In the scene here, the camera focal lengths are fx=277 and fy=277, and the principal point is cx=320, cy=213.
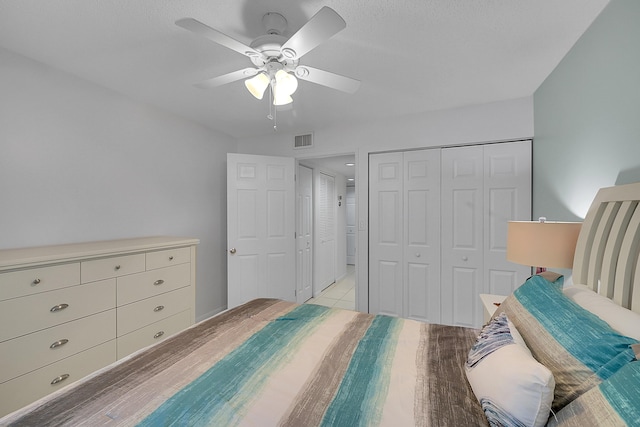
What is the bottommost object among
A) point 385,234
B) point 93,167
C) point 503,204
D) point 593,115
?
point 385,234

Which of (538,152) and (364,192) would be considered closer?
(538,152)

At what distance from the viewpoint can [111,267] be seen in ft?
6.12

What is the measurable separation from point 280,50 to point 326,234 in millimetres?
3556

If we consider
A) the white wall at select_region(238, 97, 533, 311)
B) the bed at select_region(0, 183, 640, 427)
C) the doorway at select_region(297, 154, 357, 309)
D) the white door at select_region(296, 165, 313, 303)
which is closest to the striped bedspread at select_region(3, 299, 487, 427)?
the bed at select_region(0, 183, 640, 427)

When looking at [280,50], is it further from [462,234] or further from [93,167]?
[462,234]

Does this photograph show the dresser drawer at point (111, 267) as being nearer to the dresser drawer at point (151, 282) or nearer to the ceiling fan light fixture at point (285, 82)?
the dresser drawer at point (151, 282)

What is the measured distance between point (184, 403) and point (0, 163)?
2.06m

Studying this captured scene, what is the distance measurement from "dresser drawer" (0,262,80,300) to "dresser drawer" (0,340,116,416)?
1.47 ft

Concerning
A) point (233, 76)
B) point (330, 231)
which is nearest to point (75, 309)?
point (233, 76)

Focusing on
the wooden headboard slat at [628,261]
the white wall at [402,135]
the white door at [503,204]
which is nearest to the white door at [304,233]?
the white wall at [402,135]

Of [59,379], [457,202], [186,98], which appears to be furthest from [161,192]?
[457,202]

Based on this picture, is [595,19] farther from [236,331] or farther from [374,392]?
[236,331]

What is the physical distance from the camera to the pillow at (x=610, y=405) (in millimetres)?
571

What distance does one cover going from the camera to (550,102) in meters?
2.09
